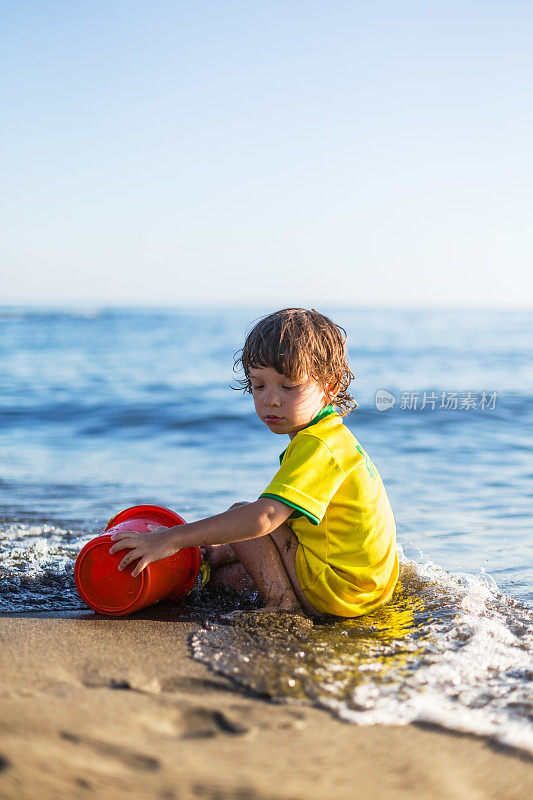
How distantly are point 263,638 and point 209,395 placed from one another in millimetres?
10223

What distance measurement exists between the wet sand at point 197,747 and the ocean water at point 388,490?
13 centimetres

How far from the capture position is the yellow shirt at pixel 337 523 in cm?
289

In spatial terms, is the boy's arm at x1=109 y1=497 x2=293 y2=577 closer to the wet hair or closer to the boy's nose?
the boy's nose

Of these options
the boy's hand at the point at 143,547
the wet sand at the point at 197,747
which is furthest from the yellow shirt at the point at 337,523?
the wet sand at the point at 197,747

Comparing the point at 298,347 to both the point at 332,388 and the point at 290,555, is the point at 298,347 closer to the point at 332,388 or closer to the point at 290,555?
the point at 332,388

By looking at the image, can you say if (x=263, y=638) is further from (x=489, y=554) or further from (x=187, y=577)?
(x=489, y=554)

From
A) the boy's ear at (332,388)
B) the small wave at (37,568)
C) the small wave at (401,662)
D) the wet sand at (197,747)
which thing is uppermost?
the boy's ear at (332,388)

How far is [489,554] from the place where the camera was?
4.57 meters

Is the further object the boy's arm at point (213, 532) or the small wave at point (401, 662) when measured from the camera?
the boy's arm at point (213, 532)

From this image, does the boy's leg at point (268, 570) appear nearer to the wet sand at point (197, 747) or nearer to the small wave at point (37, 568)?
the wet sand at point (197, 747)

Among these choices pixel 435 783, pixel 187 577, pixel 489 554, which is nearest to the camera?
pixel 435 783

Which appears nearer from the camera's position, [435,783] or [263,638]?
[435,783]

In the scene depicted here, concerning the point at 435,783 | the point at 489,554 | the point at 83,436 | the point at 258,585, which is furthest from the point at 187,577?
the point at 83,436

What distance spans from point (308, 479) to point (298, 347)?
1.82ft
